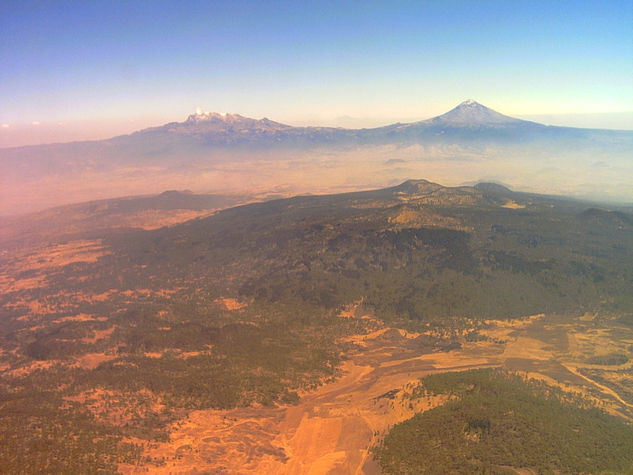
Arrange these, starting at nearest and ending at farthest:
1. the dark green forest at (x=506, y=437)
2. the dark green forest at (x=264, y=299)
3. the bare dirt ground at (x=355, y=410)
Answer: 1. the dark green forest at (x=506, y=437)
2. the bare dirt ground at (x=355, y=410)
3. the dark green forest at (x=264, y=299)

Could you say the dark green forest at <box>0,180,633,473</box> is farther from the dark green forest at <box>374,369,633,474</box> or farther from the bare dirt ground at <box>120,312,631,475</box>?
the dark green forest at <box>374,369,633,474</box>

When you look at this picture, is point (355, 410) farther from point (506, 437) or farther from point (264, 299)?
point (264, 299)

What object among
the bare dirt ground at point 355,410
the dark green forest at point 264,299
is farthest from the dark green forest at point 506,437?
the dark green forest at point 264,299

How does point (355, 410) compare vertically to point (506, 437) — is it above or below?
below

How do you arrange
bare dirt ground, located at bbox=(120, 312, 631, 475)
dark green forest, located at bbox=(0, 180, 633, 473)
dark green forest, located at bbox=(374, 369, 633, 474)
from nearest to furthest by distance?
dark green forest, located at bbox=(374, 369, 633, 474), bare dirt ground, located at bbox=(120, 312, 631, 475), dark green forest, located at bbox=(0, 180, 633, 473)

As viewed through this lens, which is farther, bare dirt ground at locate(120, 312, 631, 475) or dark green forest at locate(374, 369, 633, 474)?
bare dirt ground at locate(120, 312, 631, 475)

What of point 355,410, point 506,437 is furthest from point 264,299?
point 506,437

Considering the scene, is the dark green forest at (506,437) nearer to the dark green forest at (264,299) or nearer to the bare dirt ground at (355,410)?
the bare dirt ground at (355,410)

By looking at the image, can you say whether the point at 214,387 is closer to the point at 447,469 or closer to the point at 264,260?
the point at 447,469

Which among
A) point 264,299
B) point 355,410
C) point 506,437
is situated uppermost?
point 264,299

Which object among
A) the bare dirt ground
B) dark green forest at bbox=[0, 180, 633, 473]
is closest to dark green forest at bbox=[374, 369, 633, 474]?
the bare dirt ground

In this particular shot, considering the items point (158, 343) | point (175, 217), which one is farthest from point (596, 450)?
point (175, 217)
